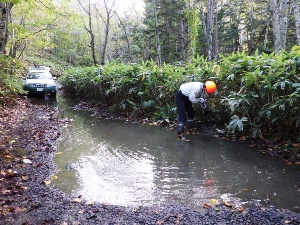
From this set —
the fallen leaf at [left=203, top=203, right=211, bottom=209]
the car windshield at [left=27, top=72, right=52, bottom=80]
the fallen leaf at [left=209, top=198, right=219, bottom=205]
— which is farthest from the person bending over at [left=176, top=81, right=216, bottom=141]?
the car windshield at [left=27, top=72, right=52, bottom=80]

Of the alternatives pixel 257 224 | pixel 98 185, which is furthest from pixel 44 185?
pixel 257 224

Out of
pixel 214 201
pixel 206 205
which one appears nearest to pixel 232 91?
pixel 214 201

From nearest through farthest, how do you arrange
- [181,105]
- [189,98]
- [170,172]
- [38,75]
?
[170,172], [189,98], [181,105], [38,75]

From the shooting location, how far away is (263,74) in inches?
244

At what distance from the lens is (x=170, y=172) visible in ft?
16.6

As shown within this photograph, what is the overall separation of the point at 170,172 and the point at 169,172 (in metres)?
0.02

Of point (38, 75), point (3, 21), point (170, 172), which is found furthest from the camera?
point (38, 75)

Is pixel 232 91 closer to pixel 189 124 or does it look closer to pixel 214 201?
pixel 189 124

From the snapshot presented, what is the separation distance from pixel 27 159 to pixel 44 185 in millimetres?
1321

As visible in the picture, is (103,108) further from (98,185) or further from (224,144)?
(98,185)

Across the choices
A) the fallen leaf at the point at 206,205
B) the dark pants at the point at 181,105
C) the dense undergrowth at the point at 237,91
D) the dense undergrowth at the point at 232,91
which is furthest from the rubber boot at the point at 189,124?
the fallen leaf at the point at 206,205

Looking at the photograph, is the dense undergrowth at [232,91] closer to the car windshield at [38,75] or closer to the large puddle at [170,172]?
the large puddle at [170,172]

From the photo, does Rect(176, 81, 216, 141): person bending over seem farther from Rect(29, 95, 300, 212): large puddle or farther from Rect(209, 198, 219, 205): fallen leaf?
Rect(209, 198, 219, 205): fallen leaf

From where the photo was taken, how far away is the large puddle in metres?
4.00
